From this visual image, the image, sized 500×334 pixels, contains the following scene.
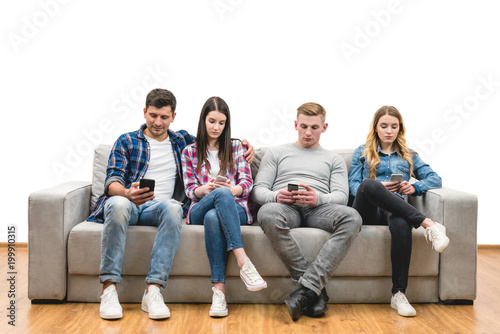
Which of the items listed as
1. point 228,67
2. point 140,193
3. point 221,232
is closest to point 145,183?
point 140,193

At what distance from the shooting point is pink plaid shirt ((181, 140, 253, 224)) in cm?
228

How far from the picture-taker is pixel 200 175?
231cm

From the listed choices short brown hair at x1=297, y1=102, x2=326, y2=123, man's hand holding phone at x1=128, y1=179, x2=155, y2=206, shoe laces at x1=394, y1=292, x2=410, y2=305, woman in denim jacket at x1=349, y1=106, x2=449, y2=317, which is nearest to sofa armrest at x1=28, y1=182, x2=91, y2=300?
man's hand holding phone at x1=128, y1=179, x2=155, y2=206

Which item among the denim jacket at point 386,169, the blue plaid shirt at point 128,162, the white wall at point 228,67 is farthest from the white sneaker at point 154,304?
the white wall at point 228,67

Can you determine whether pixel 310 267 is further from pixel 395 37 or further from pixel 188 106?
pixel 395 37

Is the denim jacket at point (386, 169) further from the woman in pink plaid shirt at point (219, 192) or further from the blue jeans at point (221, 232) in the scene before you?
the blue jeans at point (221, 232)

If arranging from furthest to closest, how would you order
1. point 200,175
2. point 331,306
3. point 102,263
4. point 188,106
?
point 188,106 → point 200,175 → point 331,306 → point 102,263

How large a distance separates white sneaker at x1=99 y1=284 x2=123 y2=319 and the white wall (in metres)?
1.48

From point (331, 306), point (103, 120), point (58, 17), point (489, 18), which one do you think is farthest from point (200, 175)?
point (489, 18)

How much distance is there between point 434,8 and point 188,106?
190 centimetres

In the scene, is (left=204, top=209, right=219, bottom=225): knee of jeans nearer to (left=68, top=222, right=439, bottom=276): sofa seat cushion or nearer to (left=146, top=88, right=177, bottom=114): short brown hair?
(left=68, top=222, right=439, bottom=276): sofa seat cushion

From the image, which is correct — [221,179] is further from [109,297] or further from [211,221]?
[109,297]

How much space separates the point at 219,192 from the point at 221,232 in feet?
0.60

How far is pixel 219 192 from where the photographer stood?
2.06 meters
